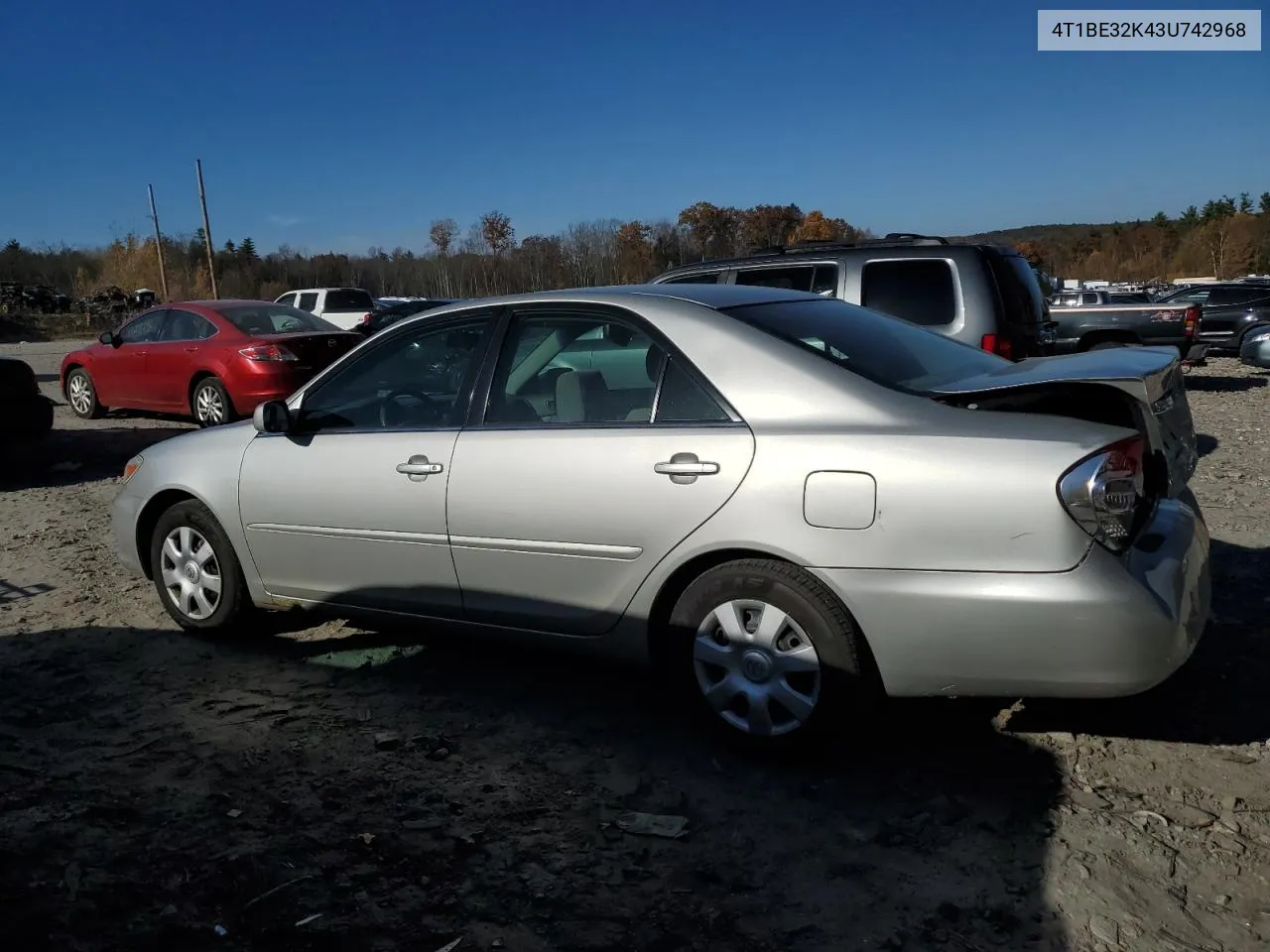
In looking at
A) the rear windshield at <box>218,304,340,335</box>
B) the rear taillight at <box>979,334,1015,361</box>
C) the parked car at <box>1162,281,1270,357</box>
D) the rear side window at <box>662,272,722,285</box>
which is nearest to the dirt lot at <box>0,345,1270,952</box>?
the rear taillight at <box>979,334,1015,361</box>

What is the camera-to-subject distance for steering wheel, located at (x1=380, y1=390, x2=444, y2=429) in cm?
414

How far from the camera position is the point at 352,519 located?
13.7 feet

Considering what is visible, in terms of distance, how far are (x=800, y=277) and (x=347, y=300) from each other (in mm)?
20803

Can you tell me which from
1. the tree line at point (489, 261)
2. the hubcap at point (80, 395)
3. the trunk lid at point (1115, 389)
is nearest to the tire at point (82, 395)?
the hubcap at point (80, 395)

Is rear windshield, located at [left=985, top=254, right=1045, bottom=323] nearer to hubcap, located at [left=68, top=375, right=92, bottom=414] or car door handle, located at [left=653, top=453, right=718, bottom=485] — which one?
car door handle, located at [left=653, top=453, right=718, bottom=485]

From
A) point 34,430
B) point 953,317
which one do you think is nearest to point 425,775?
point 953,317

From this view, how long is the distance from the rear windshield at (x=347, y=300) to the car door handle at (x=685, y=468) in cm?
2470

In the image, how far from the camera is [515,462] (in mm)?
3732

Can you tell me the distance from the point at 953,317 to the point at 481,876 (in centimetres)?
590

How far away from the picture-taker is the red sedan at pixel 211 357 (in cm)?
1119

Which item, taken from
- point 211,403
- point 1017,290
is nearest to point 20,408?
point 211,403

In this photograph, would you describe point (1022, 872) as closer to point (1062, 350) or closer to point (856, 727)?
point (856, 727)

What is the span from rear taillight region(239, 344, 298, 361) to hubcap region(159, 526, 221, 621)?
673cm

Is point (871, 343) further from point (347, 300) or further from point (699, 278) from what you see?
point (347, 300)
